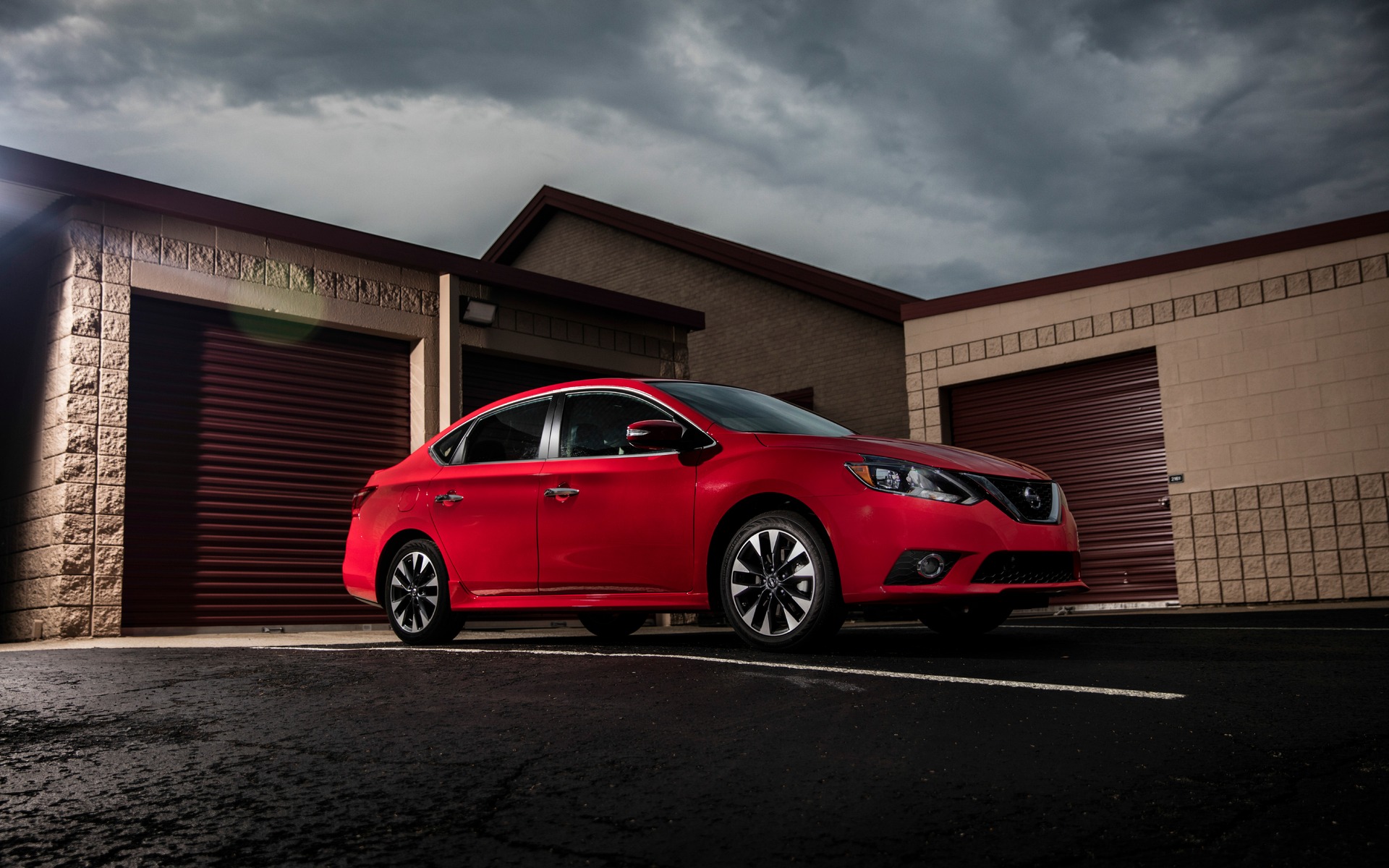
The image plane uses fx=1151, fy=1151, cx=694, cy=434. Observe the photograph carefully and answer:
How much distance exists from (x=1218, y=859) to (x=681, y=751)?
162 centimetres

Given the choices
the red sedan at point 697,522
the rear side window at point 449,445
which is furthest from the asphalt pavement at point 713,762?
the rear side window at point 449,445

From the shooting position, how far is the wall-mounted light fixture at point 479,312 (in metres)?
13.6

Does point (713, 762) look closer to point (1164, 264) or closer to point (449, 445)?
point (449, 445)

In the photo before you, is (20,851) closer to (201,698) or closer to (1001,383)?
(201,698)

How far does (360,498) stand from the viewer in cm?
859

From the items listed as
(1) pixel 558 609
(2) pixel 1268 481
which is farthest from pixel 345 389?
(2) pixel 1268 481

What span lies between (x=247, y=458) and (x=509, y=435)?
5.09 meters

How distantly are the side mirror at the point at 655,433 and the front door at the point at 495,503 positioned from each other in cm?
103

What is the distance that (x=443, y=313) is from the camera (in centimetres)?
1342

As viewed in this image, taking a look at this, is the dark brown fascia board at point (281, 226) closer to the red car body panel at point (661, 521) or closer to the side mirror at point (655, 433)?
the red car body panel at point (661, 521)

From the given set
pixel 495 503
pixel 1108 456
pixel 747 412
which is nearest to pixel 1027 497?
pixel 747 412

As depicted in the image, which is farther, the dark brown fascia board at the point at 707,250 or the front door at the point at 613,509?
the dark brown fascia board at the point at 707,250

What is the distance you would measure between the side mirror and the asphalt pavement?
129cm

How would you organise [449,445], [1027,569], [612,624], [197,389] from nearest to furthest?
[1027,569] → [449,445] → [612,624] → [197,389]
